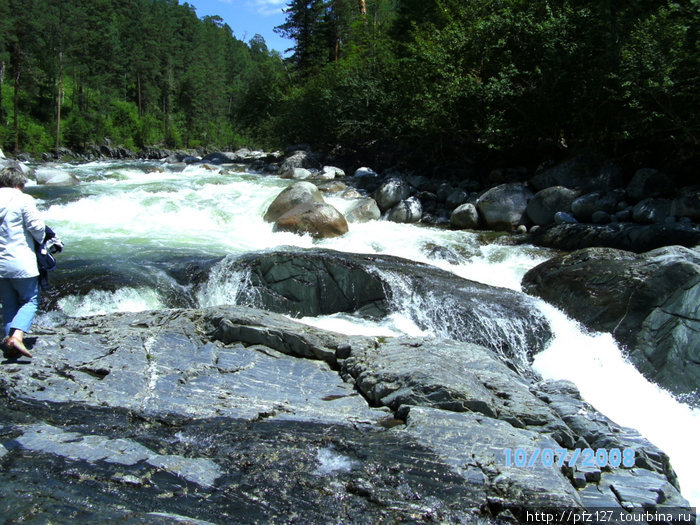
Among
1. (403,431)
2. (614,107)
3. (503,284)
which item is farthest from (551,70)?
(403,431)

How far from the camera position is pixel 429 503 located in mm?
2775

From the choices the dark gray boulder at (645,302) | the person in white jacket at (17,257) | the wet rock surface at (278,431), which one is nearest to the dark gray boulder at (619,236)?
the dark gray boulder at (645,302)

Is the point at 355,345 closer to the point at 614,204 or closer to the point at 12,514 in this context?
the point at 12,514

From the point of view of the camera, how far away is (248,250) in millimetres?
9961

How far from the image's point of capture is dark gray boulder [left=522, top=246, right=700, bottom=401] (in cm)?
615

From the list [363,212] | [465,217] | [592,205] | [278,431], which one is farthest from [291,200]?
[278,431]

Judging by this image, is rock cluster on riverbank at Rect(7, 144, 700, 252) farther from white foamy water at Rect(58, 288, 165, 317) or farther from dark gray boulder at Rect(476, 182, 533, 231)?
white foamy water at Rect(58, 288, 165, 317)

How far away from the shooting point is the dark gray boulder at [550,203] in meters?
12.0

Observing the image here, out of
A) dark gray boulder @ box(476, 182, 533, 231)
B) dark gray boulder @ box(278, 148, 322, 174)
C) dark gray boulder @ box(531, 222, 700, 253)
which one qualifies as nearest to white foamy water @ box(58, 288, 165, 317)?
dark gray boulder @ box(531, 222, 700, 253)

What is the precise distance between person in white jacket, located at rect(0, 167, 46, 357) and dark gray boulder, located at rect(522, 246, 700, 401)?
21.8 ft

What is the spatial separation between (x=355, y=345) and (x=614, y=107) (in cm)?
1112

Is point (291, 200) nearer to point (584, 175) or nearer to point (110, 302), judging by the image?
point (110, 302)

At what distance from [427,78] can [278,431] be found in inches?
606

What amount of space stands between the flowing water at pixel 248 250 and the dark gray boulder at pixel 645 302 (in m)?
0.23
